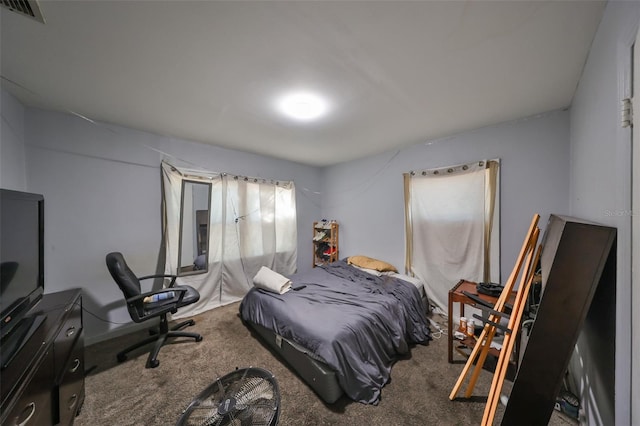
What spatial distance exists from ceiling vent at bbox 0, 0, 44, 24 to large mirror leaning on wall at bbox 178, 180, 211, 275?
1954 mm

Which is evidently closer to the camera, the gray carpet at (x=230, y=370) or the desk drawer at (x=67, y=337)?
the desk drawer at (x=67, y=337)

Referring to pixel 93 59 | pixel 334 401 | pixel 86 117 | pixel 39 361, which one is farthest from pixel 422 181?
pixel 86 117

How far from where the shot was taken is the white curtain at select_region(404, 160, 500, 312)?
237 centimetres

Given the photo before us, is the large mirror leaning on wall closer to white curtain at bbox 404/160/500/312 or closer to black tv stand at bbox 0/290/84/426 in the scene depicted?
black tv stand at bbox 0/290/84/426

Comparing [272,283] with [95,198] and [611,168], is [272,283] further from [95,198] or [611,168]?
[611,168]

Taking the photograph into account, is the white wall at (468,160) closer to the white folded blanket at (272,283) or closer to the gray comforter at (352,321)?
the gray comforter at (352,321)

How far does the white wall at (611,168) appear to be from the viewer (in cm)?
78

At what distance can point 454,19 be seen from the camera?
3.47 ft

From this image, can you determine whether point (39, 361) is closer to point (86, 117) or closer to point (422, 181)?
Answer: point (86, 117)

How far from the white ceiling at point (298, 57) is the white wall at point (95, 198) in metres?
0.25

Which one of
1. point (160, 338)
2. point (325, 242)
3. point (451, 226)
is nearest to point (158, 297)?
point (160, 338)

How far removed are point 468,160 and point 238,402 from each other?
3.09m

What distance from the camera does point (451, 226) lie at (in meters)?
2.63

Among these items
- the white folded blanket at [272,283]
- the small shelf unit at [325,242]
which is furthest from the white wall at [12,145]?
the small shelf unit at [325,242]
